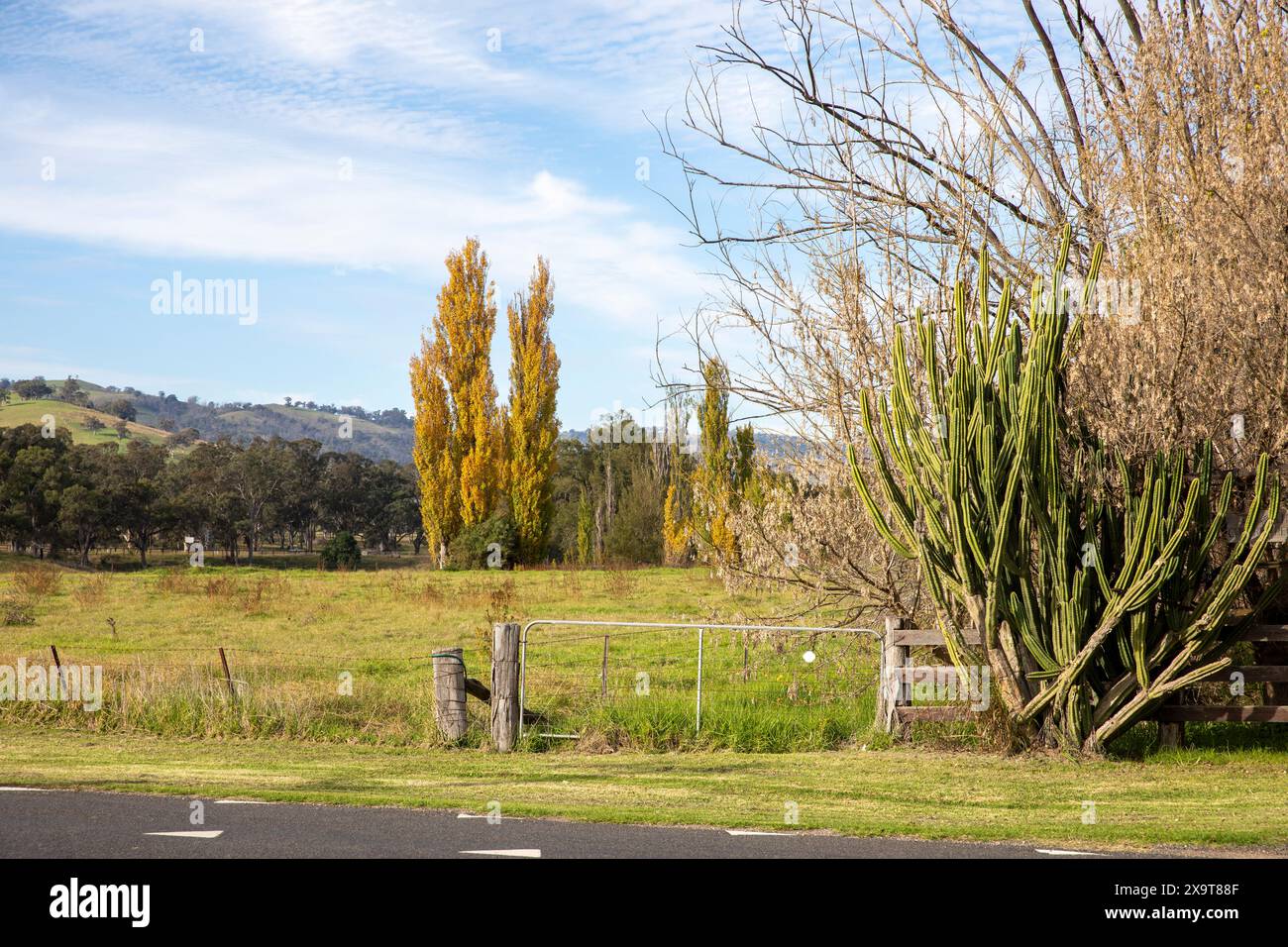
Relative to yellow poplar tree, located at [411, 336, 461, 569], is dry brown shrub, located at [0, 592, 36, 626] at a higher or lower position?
lower

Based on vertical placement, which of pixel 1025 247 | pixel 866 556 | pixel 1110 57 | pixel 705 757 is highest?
pixel 1110 57

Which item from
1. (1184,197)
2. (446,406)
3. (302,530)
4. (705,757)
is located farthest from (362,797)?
(302,530)

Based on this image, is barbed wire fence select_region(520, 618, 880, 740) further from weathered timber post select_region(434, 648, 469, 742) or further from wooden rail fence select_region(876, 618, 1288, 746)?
weathered timber post select_region(434, 648, 469, 742)

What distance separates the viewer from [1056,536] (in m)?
10.4

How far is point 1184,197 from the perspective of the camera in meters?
11.0

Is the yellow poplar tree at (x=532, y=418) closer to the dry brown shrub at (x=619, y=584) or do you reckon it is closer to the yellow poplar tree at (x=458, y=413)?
the yellow poplar tree at (x=458, y=413)

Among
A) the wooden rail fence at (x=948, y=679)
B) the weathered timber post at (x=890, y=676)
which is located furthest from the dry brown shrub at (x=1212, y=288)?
the weathered timber post at (x=890, y=676)

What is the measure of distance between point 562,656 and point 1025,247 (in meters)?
9.66

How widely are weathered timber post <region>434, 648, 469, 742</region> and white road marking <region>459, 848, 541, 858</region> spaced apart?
4564 mm

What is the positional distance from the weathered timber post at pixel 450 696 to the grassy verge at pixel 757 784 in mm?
324

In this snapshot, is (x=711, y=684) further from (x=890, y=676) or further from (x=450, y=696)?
(x=450, y=696)

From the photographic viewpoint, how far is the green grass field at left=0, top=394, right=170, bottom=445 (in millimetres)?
110312

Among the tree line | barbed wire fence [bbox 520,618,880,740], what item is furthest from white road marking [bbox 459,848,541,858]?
the tree line
